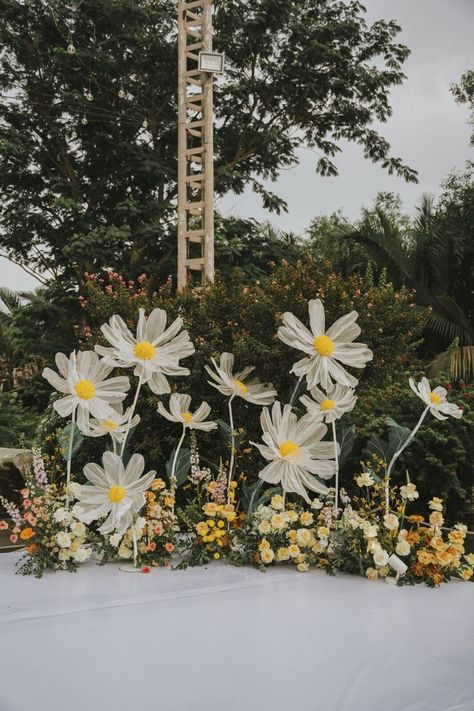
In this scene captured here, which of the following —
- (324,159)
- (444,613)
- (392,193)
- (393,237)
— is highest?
(392,193)

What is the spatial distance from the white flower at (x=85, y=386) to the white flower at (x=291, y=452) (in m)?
0.55

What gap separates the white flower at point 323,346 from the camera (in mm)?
2775

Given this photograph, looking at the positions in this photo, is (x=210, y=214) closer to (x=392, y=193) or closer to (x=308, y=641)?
(x=308, y=641)

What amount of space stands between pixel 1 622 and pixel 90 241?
8132 millimetres

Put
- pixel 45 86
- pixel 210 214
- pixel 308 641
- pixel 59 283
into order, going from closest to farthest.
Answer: pixel 308 641, pixel 210 214, pixel 59 283, pixel 45 86

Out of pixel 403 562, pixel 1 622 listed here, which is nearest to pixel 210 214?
pixel 403 562

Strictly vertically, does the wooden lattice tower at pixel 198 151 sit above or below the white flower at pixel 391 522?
above

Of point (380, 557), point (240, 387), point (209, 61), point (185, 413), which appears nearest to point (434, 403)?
point (380, 557)

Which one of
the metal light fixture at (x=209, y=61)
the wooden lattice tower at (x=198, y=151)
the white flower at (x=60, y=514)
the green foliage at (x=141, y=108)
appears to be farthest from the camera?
the green foliage at (x=141, y=108)

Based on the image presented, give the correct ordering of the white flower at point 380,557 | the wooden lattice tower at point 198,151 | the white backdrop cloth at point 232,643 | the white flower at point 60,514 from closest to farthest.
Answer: the white backdrop cloth at point 232,643, the white flower at point 380,557, the white flower at point 60,514, the wooden lattice tower at point 198,151

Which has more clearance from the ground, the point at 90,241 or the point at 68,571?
the point at 90,241

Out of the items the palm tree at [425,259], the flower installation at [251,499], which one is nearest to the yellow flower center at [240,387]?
the flower installation at [251,499]

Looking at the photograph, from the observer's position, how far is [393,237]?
10648mm

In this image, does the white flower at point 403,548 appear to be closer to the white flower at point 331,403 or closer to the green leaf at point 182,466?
the white flower at point 331,403
